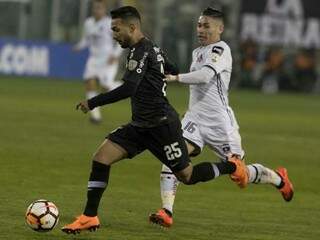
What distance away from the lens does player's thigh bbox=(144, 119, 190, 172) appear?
34.1 feet

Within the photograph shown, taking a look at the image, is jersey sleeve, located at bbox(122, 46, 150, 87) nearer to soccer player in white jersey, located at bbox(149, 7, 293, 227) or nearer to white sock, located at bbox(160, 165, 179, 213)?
soccer player in white jersey, located at bbox(149, 7, 293, 227)

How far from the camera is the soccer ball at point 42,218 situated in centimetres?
999

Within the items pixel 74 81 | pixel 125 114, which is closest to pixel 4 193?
pixel 125 114

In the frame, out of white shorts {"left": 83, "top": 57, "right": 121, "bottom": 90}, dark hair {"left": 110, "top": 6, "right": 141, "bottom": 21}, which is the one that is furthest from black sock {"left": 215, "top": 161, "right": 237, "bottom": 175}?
white shorts {"left": 83, "top": 57, "right": 121, "bottom": 90}

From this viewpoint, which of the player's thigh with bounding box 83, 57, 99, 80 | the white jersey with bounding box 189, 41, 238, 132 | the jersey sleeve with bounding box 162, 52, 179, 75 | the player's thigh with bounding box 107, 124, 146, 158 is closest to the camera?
the player's thigh with bounding box 107, 124, 146, 158

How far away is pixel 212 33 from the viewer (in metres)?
11.6

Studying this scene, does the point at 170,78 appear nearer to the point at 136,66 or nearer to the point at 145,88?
the point at 145,88

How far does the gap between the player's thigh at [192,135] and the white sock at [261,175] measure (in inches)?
25.6

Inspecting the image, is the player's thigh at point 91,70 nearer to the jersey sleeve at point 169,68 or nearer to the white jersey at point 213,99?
the white jersey at point 213,99

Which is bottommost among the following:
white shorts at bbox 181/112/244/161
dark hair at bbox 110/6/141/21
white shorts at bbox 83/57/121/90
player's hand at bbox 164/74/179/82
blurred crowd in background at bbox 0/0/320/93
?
blurred crowd in background at bbox 0/0/320/93

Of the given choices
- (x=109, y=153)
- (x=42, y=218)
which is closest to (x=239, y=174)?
(x=109, y=153)

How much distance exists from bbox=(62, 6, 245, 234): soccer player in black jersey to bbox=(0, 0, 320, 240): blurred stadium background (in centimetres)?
54

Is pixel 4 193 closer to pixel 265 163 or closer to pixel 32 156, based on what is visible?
pixel 32 156

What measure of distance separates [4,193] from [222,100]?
2864 mm
